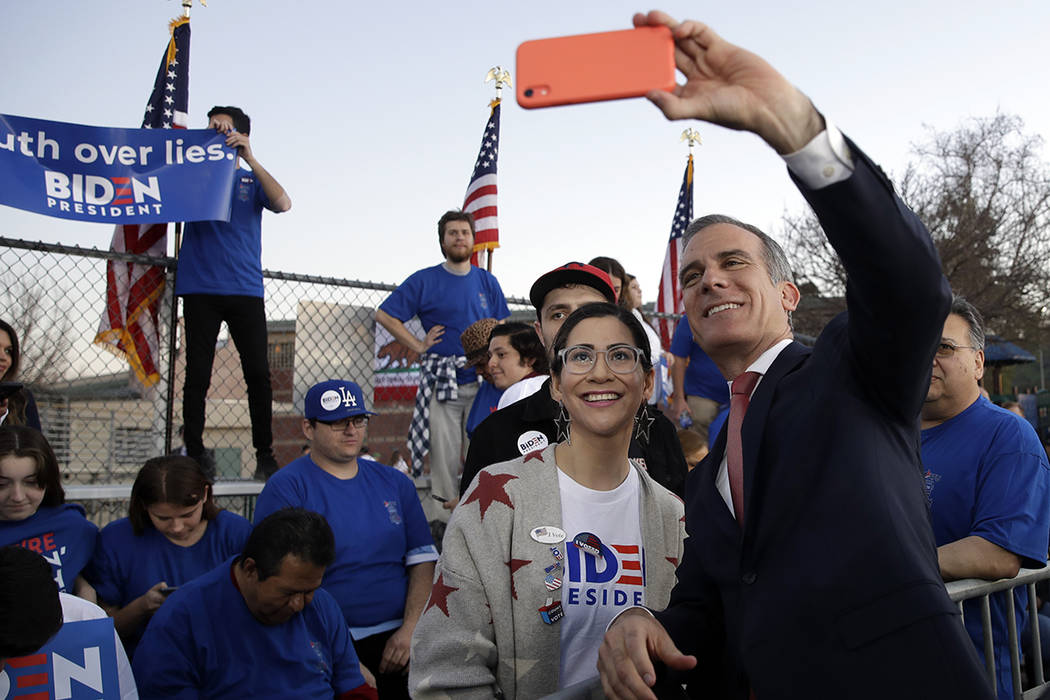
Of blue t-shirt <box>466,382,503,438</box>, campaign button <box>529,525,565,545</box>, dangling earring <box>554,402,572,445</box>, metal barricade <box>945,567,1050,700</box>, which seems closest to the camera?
campaign button <box>529,525,565,545</box>

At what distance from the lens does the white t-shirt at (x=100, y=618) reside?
8.87 feet

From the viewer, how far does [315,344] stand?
19.9 ft

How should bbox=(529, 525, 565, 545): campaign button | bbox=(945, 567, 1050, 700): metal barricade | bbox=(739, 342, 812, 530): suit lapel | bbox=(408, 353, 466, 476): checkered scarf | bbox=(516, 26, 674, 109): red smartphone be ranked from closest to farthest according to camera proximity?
1. bbox=(516, 26, 674, 109): red smartphone
2. bbox=(739, 342, 812, 530): suit lapel
3. bbox=(529, 525, 565, 545): campaign button
4. bbox=(945, 567, 1050, 700): metal barricade
5. bbox=(408, 353, 466, 476): checkered scarf

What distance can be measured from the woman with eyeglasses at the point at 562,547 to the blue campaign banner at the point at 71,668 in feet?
4.06

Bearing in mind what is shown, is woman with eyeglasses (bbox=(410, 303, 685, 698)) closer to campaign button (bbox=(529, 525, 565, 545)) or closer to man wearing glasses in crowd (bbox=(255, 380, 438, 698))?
campaign button (bbox=(529, 525, 565, 545))

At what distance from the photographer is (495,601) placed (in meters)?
2.17

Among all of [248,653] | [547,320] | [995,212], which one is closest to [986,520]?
[547,320]

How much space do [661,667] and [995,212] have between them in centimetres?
2490

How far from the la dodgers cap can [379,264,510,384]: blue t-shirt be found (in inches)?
101

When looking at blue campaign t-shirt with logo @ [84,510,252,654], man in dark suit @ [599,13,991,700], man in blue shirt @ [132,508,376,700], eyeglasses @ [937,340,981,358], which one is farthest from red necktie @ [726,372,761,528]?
blue campaign t-shirt with logo @ [84,510,252,654]

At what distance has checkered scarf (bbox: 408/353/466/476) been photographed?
604cm

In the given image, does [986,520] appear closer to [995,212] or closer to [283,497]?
[283,497]

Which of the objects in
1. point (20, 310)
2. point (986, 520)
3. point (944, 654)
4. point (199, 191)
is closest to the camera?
point (944, 654)

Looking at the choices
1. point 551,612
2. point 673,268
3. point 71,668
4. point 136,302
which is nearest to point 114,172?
point 136,302
